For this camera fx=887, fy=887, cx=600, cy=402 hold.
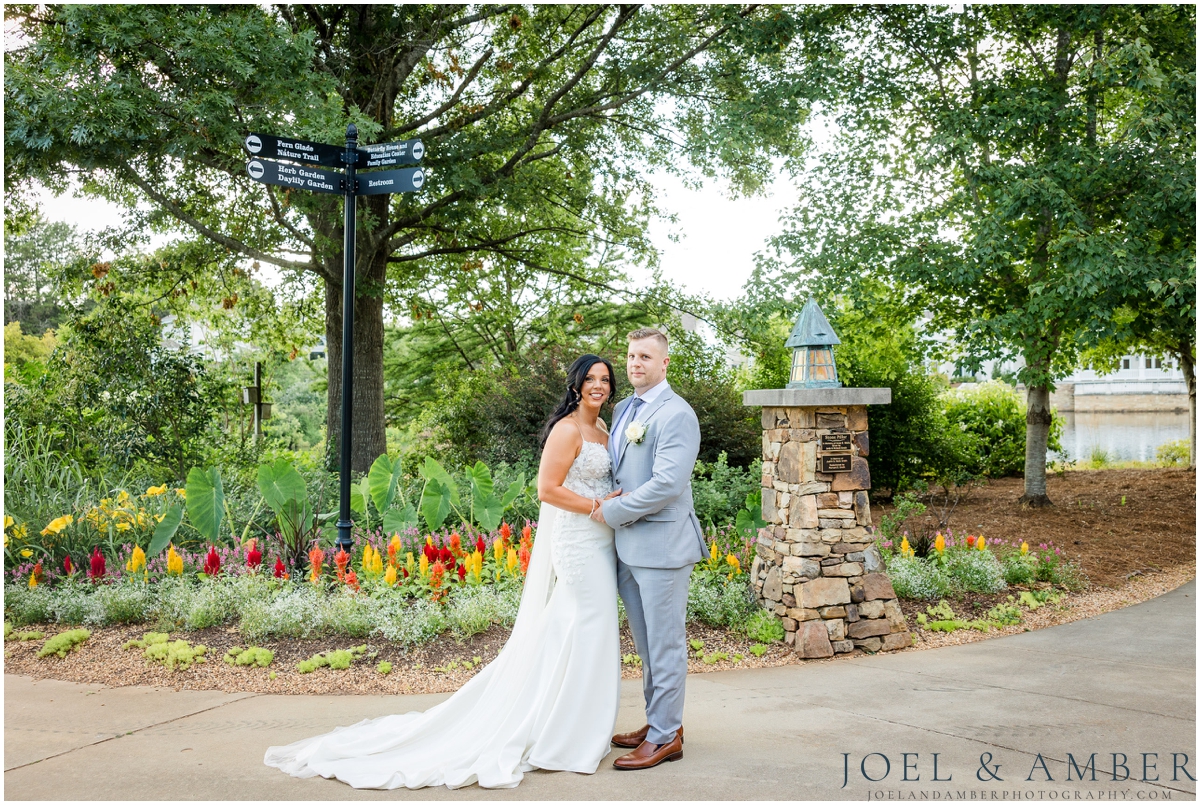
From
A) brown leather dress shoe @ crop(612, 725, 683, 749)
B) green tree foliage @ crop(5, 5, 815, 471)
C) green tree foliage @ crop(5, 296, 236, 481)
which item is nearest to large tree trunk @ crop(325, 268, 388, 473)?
green tree foliage @ crop(5, 5, 815, 471)

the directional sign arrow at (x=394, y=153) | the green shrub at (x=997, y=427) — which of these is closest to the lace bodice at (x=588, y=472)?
the directional sign arrow at (x=394, y=153)

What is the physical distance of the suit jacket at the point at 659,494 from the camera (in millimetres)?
3768

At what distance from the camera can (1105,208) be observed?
9508 millimetres

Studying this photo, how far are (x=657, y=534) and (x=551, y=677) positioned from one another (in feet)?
2.55

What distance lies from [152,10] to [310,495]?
4675 mm

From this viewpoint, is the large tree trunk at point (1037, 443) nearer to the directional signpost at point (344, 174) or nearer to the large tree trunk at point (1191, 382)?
the large tree trunk at point (1191, 382)

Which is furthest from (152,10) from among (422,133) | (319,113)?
(422,133)

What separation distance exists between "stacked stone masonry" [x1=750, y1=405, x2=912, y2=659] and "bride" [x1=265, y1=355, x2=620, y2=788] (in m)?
2.17

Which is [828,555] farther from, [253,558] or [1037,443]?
[1037,443]

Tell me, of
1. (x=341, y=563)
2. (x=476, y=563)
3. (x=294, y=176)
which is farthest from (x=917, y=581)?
(x=294, y=176)

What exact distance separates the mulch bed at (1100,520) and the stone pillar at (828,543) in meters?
3.28

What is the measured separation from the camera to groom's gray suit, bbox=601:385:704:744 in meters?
3.79

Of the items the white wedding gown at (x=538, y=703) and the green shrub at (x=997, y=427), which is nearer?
the white wedding gown at (x=538, y=703)

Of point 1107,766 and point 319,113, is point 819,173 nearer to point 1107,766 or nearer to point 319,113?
point 319,113
